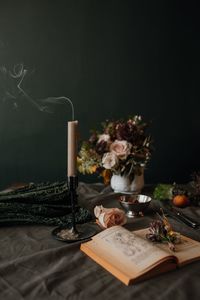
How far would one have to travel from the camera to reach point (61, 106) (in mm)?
2326

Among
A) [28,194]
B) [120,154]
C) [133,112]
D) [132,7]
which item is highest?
[132,7]

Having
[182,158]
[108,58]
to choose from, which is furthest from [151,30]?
[182,158]

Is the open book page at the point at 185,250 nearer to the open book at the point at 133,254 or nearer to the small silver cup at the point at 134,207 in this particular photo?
the open book at the point at 133,254

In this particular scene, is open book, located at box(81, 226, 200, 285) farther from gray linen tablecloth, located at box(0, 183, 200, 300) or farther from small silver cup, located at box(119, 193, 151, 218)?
small silver cup, located at box(119, 193, 151, 218)

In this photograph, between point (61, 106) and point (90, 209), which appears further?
point (61, 106)

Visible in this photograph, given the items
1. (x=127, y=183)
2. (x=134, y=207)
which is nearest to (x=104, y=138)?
(x=127, y=183)

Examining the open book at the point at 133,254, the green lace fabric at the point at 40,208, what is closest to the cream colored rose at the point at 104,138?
the green lace fabric at the point at 40,208

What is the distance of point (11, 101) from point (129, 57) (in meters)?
0.93

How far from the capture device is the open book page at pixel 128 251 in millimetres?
786

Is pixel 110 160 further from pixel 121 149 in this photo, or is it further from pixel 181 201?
pixel 181 201

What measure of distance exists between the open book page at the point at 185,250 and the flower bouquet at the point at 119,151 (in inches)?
21.8

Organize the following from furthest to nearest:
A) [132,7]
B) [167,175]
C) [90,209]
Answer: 1. [167,175]
2. [132,7]
3. [90,209]

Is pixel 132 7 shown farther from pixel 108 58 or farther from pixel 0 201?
pixel 0 201

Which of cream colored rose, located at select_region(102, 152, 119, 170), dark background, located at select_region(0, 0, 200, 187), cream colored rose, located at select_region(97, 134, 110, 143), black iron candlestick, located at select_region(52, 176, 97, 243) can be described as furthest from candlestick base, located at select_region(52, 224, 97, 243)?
dark background, located at select_region(0, 0, 200, 187)
